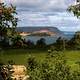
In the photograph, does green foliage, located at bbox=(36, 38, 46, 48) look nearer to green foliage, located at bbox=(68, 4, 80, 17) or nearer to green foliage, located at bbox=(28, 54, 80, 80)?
green foliage, located at bbox=(68, 4, 80, 17)

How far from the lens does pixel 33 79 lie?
873 centimetres

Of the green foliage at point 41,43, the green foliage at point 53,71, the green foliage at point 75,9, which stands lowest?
the green foliage at point 41,43

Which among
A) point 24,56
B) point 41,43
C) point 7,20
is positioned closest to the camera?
point 7,20

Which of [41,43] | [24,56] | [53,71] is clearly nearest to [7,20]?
[53,71]

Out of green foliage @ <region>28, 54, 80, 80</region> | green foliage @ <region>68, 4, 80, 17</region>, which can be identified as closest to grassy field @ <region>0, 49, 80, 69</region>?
green foliage @ <region>68, 4, 80, 17</region>

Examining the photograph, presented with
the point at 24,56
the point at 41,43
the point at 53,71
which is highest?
the point at 53,71

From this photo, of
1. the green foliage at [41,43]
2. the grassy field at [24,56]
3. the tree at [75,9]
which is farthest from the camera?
the green foliage at [41,43]

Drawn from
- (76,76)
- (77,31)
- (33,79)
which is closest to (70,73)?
(76,76)

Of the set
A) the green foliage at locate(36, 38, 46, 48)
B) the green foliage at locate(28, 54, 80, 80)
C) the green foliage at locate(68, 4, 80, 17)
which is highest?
the green foliage at locate(68, 4, 80, 17)

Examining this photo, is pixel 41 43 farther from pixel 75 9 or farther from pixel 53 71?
pixel 53 71

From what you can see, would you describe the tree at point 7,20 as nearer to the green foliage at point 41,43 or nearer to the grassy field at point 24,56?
the grassy field at point 24,56

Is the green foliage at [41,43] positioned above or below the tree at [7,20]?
below

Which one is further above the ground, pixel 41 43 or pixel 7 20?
pixel 7 20

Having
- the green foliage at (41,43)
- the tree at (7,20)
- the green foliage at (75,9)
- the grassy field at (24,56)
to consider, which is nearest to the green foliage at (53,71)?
the tree at (7,20)
